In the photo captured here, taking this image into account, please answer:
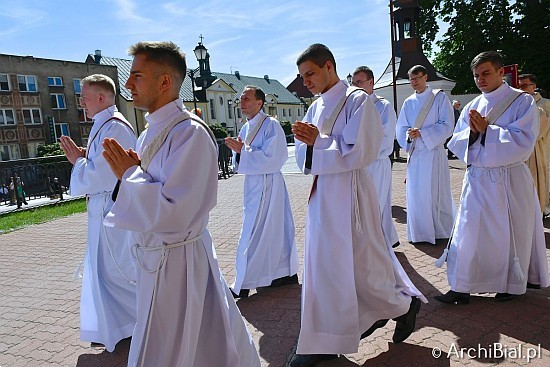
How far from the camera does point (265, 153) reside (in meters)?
5.00

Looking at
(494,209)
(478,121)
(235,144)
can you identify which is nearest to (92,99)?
(235,144)

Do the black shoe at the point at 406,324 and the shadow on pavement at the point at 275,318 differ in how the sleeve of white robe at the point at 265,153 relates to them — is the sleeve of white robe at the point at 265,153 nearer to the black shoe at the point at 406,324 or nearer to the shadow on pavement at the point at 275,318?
the shadow on pavement at the point at 275,318

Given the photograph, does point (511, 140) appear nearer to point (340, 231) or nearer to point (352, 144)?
point (352, 144)

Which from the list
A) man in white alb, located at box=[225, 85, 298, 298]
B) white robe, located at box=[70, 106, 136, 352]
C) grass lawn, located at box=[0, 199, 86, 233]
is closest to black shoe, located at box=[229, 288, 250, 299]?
man in white alb, located at box=[225, 85, 298, 298]


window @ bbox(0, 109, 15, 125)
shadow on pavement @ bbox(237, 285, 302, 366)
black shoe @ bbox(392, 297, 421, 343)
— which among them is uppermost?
window @ bbox(0, 109, 15, 125)

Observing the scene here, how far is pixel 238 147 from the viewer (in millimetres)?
5129

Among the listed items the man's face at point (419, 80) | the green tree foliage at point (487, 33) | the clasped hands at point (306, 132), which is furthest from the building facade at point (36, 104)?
the clasped hands at point (306, 132)

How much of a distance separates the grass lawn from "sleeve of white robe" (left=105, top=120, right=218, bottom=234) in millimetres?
10180

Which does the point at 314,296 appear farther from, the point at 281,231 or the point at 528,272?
the point at 528,272

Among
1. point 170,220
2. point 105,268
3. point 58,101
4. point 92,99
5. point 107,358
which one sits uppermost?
point 58,101

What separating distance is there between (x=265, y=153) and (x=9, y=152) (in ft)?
132

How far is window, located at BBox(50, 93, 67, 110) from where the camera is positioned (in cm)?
4066

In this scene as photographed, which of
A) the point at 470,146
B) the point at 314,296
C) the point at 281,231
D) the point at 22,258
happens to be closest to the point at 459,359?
the point at 314,296

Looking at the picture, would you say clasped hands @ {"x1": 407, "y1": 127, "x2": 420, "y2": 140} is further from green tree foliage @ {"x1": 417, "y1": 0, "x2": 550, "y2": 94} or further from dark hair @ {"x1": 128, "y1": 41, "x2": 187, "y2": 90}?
green tree foliage @ {"x1": 417, "y1": 0, "x2": 550, "y2": 94}
